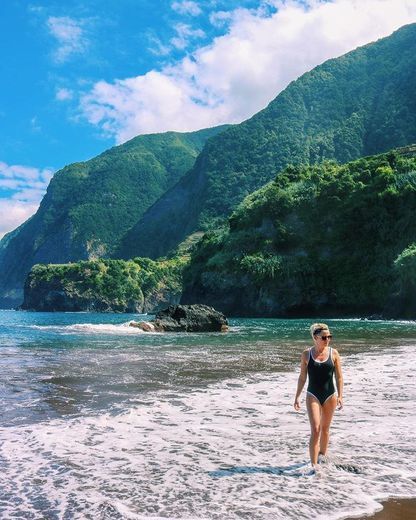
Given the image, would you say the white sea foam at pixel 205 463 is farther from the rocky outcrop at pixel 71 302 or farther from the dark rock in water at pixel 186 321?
the rocky outcrop at pixel 71 302

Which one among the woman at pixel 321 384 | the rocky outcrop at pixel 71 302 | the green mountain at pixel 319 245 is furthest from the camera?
the rocky outcrop at pixel 71 302

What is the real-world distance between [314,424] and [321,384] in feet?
1.99

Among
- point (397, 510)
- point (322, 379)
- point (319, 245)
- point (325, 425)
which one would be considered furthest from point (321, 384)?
point (319, 245)

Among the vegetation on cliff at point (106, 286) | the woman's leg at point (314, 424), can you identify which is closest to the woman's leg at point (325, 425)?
the woman's leg at point (314, 424)

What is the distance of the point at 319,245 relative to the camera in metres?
92.6

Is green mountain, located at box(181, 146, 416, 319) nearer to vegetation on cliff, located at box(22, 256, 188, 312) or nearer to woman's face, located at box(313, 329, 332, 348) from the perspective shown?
vegetation on cliff, located at box(22, 256, 188, 312)

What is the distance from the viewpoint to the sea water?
19.6ft

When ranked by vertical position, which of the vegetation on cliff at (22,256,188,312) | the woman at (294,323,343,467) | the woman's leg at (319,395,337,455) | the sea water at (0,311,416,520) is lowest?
the sea water at (0,311,416,520)

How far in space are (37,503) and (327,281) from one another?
8561 centimetres

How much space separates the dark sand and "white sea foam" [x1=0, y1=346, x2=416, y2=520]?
0.15m

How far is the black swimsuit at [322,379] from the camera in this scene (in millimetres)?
7676

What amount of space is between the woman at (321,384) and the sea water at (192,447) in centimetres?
51

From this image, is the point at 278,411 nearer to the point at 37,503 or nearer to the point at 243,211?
the point at 37,503

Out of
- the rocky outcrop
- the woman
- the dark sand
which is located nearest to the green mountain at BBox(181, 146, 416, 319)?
the rocky outcrop
